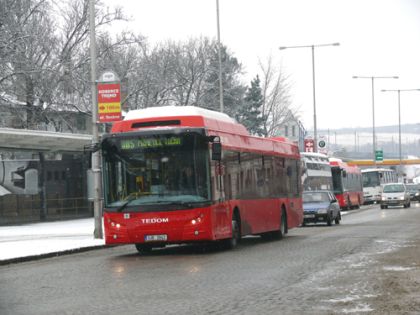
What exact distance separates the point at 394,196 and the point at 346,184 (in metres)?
3.35

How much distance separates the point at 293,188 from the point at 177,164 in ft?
31.7

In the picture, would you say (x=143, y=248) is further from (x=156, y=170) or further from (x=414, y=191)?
(x=414, y=191)

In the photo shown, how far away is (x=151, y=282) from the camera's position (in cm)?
1474

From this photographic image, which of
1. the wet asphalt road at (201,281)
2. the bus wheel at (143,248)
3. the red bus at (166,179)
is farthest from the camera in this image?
the bus wheel at (143,248)

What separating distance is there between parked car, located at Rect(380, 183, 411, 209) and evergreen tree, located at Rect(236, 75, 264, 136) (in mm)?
25508

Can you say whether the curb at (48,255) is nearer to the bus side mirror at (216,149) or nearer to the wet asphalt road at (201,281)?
the wet asphalt road at (201,281)

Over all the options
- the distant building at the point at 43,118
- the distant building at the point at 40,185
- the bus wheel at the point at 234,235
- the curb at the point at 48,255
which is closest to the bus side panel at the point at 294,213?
the bus wheel at the point at 234,235

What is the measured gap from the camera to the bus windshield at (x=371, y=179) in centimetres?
8019

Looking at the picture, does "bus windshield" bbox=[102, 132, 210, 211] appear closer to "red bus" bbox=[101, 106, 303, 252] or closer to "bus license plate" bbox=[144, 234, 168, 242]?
"red bus" bbox=[101, 106, 303, 252]

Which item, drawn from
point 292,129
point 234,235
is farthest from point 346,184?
point 234,235

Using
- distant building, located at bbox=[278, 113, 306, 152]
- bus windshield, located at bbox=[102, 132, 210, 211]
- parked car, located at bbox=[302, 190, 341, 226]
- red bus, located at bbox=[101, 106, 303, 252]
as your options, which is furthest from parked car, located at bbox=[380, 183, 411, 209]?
bus windshield, located at bbox=[102, 132, 210, 211]

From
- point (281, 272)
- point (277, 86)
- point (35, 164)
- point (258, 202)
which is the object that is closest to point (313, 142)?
point (277, 86)

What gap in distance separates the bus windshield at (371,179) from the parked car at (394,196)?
15.0m

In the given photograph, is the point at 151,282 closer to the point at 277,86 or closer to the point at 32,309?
the point at 32,309
